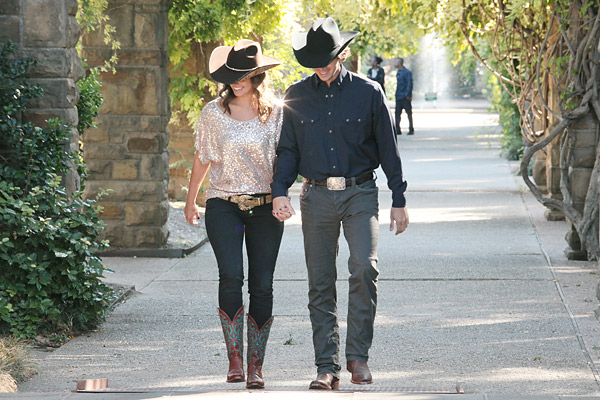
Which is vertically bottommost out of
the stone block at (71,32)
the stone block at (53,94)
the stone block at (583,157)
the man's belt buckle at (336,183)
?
the stone block at (583,157)

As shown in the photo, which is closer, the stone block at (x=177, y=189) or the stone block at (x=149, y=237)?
the stone block at (x=149, y=237)

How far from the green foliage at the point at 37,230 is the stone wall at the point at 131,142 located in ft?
10.7

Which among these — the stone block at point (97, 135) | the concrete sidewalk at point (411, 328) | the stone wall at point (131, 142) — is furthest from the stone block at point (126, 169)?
the concrete sidewalk at point (411, 328)

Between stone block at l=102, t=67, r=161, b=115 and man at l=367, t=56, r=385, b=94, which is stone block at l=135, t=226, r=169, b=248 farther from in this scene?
man at l=367, t=56, r=385, b=94

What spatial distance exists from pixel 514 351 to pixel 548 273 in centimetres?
277

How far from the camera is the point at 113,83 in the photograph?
991 centimetres

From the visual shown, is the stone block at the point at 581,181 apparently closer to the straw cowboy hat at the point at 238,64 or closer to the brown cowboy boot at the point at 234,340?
the straw cowboy hat at the point at 238,64

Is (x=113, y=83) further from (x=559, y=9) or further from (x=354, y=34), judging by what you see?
(x=354, y=34)

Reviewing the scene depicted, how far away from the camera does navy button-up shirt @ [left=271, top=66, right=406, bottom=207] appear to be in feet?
16.6

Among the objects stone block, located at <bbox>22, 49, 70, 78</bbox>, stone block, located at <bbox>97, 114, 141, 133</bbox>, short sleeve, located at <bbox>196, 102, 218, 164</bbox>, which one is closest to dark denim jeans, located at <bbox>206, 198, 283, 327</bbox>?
short sleeve, located at <bbox>196, 102, 218, 164</bbox>

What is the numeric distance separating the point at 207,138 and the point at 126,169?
4.84 metres

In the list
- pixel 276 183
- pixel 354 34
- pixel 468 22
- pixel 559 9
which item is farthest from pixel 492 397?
pixel 468 22

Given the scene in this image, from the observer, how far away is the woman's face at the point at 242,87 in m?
5.20

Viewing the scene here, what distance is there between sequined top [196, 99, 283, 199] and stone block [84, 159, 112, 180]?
4860 millimetres
